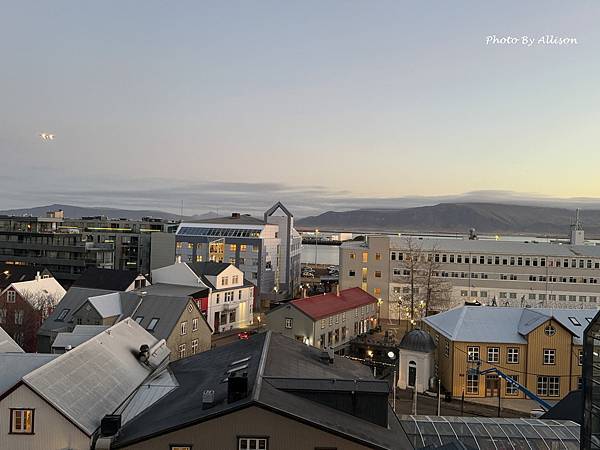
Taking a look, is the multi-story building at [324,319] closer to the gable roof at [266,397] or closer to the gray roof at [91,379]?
the gable roof at [266,397]

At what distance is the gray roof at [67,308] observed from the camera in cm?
4341

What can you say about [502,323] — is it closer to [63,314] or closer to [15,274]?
[63,314]

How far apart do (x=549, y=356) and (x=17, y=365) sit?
106 ft

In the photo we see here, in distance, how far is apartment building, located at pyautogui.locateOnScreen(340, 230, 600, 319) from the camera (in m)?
66.4

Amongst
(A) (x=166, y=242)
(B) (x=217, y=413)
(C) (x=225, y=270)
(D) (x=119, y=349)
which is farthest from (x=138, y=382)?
(A) (x=166, y=242)

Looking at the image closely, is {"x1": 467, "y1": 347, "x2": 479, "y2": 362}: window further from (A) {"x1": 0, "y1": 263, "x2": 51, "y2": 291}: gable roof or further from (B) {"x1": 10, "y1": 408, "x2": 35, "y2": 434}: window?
(A) {"x1": 0, "y1": 263, "x2": 51, "y2": 291}: gable roof

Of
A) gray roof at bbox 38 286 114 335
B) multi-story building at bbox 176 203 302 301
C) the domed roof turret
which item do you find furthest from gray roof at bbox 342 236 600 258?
gray roof at bbox 38 286 114 335

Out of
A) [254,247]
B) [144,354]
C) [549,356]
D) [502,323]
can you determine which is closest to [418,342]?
[502,323]

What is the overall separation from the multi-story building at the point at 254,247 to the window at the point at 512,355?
→ 43.7 metres

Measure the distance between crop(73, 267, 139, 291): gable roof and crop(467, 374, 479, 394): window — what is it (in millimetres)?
36748

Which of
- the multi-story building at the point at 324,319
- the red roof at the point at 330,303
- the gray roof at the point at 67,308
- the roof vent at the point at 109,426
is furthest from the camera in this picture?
the red roof at the point at 330,303

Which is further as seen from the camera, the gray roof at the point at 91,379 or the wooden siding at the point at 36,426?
the gray roof at the point at 91,379

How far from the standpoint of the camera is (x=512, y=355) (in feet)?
122

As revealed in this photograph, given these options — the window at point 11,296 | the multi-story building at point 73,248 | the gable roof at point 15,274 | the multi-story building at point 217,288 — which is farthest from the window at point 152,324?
the multi-story building at point 73,248
